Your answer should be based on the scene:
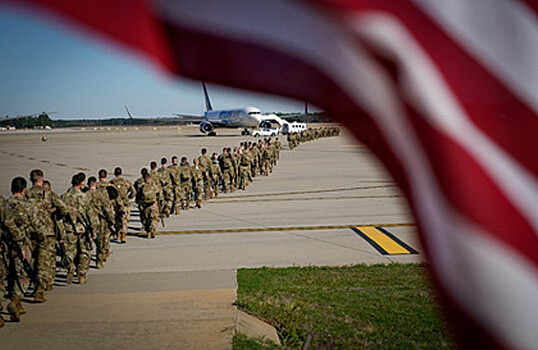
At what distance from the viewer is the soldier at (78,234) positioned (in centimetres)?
933

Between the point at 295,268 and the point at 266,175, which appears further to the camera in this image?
the point at 266,175

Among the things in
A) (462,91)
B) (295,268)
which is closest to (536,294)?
(462,91)

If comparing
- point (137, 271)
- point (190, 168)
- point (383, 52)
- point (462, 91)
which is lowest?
point (137, 271)

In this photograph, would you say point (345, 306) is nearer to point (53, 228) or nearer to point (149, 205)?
point (53, 228)

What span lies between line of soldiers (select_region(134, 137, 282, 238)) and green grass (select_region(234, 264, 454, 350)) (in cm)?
408

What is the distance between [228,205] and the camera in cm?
1762

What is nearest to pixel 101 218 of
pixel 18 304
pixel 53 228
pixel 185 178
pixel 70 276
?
pixel 70 276

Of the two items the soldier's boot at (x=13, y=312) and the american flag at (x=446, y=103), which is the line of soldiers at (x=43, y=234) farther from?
the american flag at (x=446, y=103)

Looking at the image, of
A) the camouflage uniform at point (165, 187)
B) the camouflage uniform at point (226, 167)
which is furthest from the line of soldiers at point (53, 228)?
the camouflage uniform at point (226, 167)

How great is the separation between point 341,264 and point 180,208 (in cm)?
795

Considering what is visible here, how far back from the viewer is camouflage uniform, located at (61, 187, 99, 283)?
933 cm

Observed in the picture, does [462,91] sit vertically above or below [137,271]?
above

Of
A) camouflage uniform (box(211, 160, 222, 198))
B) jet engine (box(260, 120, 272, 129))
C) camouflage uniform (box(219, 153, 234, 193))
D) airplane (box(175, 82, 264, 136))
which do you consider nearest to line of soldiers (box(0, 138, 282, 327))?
camouflage uniform (box(211, 160, 222, 198))

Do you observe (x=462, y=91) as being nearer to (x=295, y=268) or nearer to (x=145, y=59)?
(x=145, y=59)
